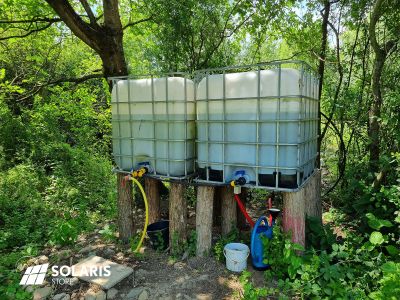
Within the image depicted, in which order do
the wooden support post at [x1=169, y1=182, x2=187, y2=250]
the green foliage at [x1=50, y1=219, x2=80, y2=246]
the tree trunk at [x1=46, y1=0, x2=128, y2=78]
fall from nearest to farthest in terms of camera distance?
the wooden support post at [x1=169, y1=182, x2=187, y2=250]
the green foliage at [x1=50, y1=219, x2=80, y2=246]
the tree trunk at [x1=46, y1=0, x2=128, y2=78]

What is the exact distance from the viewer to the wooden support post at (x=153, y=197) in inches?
186

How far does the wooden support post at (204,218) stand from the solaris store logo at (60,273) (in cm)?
121

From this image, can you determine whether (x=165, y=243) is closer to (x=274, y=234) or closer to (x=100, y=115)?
(x=274, y=234)

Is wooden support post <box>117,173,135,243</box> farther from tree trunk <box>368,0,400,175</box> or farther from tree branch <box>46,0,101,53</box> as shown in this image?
tree trunk <box>368,0,400,175</box>

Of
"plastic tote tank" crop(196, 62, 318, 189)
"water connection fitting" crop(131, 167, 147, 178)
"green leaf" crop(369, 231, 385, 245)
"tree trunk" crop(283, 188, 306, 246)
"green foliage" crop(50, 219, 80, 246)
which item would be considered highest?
"plastic tote tank" crop(196, 62, 318, 189)

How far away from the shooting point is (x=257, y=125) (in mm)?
3209

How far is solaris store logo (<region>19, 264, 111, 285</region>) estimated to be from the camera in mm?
3506

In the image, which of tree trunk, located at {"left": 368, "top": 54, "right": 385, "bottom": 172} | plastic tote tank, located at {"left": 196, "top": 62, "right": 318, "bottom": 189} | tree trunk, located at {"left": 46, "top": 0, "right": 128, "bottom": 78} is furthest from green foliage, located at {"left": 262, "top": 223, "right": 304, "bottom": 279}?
tree trunk, located at {"left": 46, "top": 0, "right": 128, "bottom": 78}

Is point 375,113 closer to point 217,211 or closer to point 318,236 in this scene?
point 318,236

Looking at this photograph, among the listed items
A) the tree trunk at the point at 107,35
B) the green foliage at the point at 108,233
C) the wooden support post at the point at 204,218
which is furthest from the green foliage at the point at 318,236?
the tree trunk at the point at 107,35

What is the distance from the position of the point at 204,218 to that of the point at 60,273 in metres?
1.94

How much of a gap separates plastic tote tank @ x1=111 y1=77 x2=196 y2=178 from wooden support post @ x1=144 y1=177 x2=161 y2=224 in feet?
2.04

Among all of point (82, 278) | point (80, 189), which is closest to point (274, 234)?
point (82, 278)

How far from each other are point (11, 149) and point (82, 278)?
21.2ft
